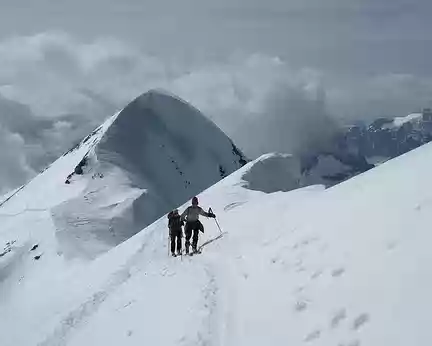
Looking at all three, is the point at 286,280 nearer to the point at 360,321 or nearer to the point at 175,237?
the point at 360,321

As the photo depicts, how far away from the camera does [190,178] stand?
131625 mm

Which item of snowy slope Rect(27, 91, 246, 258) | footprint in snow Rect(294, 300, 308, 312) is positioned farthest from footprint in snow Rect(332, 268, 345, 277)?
snowy slope Rect(27, 91, 246, 258)

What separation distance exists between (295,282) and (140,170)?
104m

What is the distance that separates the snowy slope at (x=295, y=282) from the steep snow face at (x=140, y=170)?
41702 millimetres

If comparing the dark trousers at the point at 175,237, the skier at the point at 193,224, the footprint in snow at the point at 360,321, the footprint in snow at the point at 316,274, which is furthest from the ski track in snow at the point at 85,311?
the footprint in snow at the point at 360,321

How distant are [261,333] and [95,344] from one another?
293 inches

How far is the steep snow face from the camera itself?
77375mm

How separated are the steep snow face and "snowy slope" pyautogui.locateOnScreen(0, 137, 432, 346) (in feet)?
137

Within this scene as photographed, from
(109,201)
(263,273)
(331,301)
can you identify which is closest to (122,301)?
(263,273)

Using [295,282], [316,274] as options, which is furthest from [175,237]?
[316,274]

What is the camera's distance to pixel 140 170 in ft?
379

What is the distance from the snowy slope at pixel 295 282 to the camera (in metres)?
9.89

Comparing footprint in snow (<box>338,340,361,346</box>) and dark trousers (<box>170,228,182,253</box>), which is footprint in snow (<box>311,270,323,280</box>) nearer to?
footprint in snow (<box>338,340,361,346</box>)

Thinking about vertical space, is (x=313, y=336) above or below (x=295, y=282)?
above
